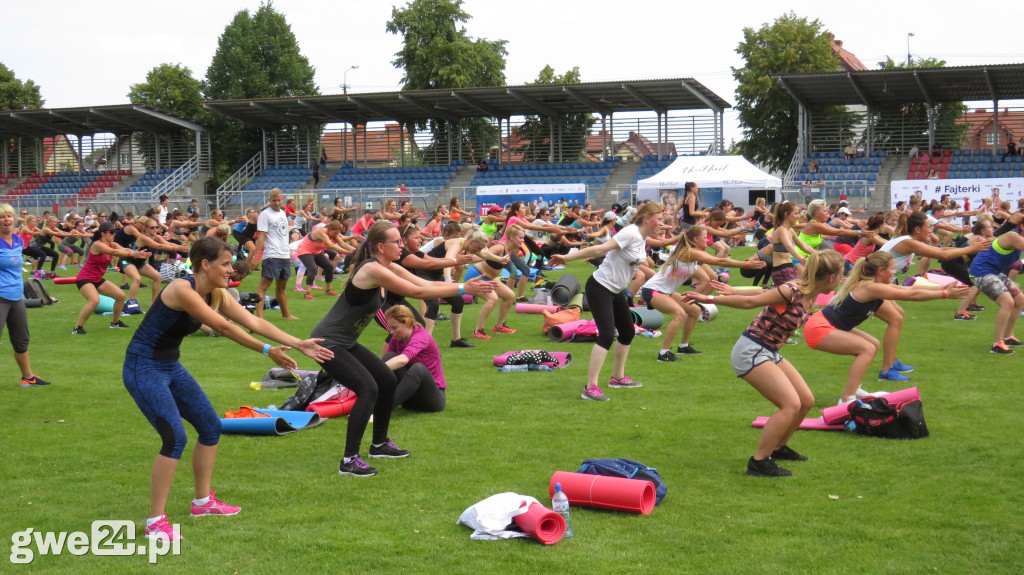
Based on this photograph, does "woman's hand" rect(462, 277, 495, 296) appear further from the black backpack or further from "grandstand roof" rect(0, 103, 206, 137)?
"grandstand roof" rect(0, 103, 206, 137)

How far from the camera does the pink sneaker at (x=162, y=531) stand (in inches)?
201

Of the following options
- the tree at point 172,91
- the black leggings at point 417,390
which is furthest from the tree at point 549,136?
the black leggings at point 417,390

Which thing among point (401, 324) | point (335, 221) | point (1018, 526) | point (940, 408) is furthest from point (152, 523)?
point (335, 221)

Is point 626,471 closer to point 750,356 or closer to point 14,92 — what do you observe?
point 750,356

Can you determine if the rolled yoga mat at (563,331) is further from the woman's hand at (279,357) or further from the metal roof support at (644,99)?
the metal roof support at (644,99)

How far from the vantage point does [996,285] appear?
11.1 m

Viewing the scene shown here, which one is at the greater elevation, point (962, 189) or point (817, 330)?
point (962, 189)

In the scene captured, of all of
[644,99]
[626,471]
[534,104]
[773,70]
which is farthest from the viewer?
[773,70]

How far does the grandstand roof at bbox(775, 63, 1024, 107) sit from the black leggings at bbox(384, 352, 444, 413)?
3234 centimetres

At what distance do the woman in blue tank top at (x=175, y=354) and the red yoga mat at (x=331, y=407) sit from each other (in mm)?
2757

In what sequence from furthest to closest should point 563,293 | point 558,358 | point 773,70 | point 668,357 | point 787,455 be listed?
1. point 773,70
2. point 563,293
3. point 668,357
4. point 558,358
5. point 787,455

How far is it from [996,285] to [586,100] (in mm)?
32098

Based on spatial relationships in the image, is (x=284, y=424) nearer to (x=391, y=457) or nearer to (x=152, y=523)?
(x=391, y=457)

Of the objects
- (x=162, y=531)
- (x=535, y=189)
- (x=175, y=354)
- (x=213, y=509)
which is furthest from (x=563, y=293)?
(x=535, y=189)
